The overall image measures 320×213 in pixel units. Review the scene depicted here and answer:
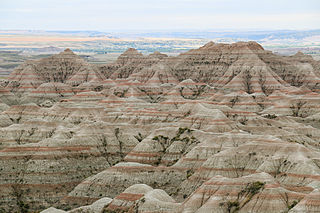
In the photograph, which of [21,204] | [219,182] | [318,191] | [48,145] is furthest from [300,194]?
[48,145]

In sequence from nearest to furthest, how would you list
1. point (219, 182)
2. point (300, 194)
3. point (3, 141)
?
point (300, 194)
point (219, 182)
point (3, 141)

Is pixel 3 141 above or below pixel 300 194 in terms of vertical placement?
below

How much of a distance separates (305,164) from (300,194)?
2375 centimetres

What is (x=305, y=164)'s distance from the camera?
4422 inches

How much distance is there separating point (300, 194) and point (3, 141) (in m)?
82.5

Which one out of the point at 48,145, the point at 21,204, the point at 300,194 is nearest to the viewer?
the point at 300,194

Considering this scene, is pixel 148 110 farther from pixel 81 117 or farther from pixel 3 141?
pixel 3 141

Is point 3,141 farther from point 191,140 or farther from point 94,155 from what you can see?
point 191,140

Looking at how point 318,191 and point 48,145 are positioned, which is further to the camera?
point 48,145

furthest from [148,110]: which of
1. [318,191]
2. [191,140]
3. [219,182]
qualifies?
[318,191]

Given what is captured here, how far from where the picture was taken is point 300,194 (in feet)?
293

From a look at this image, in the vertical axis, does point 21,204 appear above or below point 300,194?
below

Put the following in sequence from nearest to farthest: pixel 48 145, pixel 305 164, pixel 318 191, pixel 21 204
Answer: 1. pixel 318 191
2. pixel 305 164
3. pixel 21 204
4. pixel 48 145

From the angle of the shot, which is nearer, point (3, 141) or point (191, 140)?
point (191, 140)
